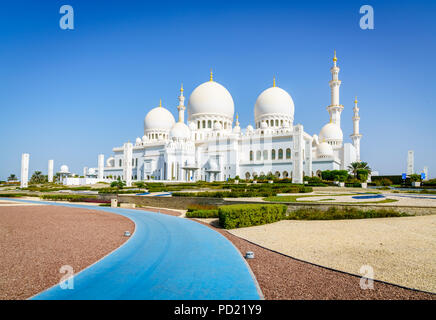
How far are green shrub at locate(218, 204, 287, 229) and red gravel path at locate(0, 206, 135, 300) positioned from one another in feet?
12.0

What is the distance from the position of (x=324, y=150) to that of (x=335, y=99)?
9.95m

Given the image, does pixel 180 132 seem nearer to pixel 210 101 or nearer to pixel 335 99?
pixel 210 101

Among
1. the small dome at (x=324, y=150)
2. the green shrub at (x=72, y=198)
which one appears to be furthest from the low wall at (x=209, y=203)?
the small dome at (x=324, y=150)

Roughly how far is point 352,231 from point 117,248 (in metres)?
7.51

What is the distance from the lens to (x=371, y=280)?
576cm

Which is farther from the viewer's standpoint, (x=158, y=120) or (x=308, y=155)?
(x=158, y=120)

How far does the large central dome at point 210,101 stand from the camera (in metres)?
61.9

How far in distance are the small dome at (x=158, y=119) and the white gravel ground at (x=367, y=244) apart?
59131mm

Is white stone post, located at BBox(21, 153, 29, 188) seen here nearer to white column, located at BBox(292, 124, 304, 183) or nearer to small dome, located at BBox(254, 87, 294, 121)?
white column, located at BBox(292, 124, 304, 183)

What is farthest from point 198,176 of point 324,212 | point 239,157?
point 324,212

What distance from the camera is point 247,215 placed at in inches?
480

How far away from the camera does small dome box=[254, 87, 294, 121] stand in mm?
58906

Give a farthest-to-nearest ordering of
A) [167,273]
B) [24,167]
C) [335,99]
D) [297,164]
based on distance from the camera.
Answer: [335,99] < [24,167] < [297,164] < [167,273]

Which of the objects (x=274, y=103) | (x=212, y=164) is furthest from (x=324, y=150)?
(x=212, y=164)
